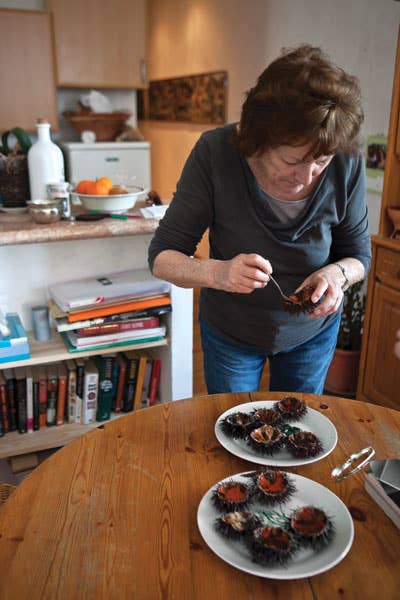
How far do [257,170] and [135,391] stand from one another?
3.73 ft

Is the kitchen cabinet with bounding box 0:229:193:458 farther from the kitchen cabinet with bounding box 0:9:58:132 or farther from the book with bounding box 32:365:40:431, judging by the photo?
the kitchen cabinet with bounding box 0:9:58:132

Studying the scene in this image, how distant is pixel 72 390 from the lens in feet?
6.77

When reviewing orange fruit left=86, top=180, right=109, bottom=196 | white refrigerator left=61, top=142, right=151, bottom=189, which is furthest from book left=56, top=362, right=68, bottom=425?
white refrigerator left=61, top=142, right=151, bottom=189

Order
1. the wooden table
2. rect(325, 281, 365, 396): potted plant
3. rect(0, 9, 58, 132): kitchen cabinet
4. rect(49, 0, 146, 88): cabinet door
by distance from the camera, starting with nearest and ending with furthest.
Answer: the wooden table
rect(325, 281, 365, 396): potted plant
rect(0, 9, 58, 132): kitchen cabinet
rect(49, 0, 146, 88): cabinet door

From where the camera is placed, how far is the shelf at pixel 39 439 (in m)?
1.98

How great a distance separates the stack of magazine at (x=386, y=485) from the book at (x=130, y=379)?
1.26 m

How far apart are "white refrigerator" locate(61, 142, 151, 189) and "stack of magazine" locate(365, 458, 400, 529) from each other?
11.6ft

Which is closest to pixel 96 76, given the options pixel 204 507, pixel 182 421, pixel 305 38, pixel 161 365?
pixel 305 38

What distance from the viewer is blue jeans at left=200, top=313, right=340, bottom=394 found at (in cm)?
149

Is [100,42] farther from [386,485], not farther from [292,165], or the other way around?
[386,485]

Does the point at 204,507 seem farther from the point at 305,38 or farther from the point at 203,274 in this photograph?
the point at 305,38

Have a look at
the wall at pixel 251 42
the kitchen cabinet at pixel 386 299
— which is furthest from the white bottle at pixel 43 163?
the wall at pixel 251 42

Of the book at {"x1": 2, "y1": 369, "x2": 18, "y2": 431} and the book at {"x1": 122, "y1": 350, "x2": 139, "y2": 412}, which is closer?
the book at {"x1": 2, "y1": 369, "x2": 18, "y2": 431}

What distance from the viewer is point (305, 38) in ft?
11.5
